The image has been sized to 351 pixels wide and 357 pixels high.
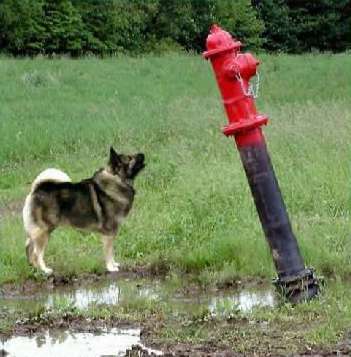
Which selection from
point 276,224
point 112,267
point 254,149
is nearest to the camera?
point 254,149

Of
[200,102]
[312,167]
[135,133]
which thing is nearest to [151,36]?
[200,102]

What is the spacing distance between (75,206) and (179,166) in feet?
11.9

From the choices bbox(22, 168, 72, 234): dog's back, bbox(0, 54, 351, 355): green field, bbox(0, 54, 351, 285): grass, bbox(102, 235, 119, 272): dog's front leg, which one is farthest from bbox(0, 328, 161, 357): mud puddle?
bbox(22, 168, 72, 234): dog's back

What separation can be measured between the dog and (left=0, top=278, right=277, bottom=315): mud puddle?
0.73m

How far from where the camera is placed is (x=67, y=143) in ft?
51.0

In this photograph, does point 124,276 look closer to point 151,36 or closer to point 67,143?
point 67,143

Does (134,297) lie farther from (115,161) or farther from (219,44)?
(115,161)

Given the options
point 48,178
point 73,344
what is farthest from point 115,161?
point 73,344

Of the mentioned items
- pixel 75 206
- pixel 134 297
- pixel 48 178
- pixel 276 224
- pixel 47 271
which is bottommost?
pixel 134 297

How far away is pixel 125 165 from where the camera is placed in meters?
9.12

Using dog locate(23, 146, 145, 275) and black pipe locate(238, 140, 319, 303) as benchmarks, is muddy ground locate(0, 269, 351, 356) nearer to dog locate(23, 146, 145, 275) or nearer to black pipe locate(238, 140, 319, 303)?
black pipe locate(238, 140, 319, 303)

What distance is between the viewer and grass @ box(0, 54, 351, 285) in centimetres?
824

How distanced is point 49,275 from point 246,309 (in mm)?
Answer: 2186

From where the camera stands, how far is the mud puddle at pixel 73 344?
534 centimetres
